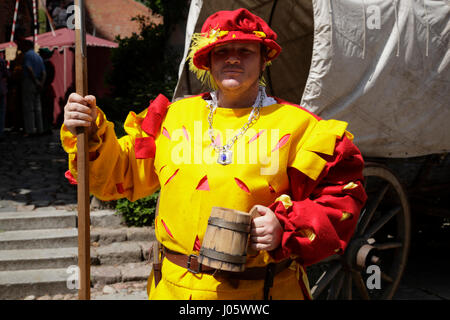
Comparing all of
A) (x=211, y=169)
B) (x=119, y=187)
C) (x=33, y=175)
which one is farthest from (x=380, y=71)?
(x=33, y=175)

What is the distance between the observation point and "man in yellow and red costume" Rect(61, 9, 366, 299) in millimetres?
1774

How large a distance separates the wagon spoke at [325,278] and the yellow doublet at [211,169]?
1435mm

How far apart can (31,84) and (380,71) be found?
8285 millimetres

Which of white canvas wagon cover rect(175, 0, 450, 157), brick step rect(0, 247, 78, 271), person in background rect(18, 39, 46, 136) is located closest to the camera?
white canvas wagon cover rect(175, 0, 450, 157)

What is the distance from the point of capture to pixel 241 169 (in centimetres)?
184

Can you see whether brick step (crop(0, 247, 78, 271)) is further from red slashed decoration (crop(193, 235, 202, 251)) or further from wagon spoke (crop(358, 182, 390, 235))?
red slashed decoration (crop(193, 235, 202, 251))

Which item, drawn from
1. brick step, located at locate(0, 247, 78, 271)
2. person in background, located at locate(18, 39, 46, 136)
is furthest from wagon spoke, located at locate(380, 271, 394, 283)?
person in background, located at locate(18, 39, 46, 136)

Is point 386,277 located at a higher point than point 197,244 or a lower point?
lower

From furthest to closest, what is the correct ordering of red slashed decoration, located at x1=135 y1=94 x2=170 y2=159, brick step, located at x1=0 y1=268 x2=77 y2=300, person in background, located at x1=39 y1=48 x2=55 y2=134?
person in background, located at x1=39 y1=48 x2=55 y2=134 < brick step, located at x1=0 y1=268 x2=77 y2=300 < red slashed decoration, located at x1=135 y1=94 x2=170 y2=159

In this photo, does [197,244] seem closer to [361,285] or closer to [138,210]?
[361,285]

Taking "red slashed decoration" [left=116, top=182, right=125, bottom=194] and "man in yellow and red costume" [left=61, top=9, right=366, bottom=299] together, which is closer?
"man in yellow and red costume" [left=61, top=9, right=366, bottom=299]

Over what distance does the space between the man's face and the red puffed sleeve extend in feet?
1.37

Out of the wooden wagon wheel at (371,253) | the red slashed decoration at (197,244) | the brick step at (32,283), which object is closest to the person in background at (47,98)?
the brick step at (32,283)
